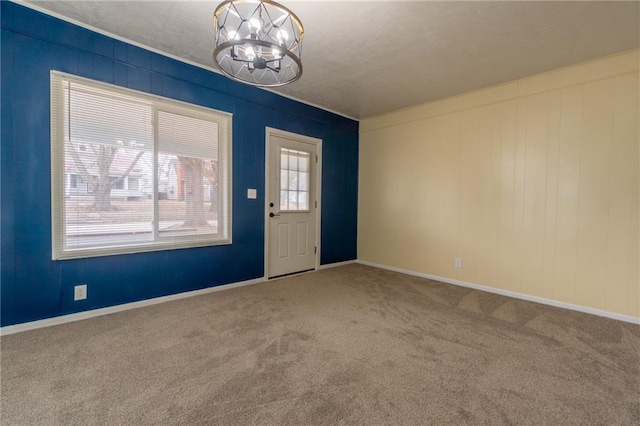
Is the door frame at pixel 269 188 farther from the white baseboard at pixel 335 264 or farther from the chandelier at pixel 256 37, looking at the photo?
the chandelier at pixel 256 37

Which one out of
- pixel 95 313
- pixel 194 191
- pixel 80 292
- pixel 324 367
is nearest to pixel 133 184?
pixel 194 191

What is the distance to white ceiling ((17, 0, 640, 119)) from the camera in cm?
224

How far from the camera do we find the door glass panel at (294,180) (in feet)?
14.1

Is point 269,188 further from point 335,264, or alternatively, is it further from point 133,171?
point 335,264

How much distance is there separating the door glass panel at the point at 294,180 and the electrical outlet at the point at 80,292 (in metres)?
2.42

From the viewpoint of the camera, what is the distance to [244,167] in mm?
3760

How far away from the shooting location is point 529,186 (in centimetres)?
341

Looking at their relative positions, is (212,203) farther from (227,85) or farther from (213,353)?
(213,353)

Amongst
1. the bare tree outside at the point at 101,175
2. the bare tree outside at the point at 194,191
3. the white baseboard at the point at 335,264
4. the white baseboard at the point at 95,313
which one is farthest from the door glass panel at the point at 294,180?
the bare tree outside at the point at 101,175

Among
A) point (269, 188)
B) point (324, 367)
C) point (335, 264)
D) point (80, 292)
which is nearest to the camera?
point (324, 367)

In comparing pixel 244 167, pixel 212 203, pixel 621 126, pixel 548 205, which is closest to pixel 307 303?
pixel 212 203

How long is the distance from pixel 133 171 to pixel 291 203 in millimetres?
2125

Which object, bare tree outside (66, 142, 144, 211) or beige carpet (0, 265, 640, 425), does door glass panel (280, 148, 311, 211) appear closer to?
beige carpet (0, 265, 640, 425)

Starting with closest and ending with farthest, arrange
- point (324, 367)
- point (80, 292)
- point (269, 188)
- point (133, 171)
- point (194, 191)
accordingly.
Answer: point (324, 367) → point (80, 292) → point (133, 171) → point (194, 191) → point (269, 188)
